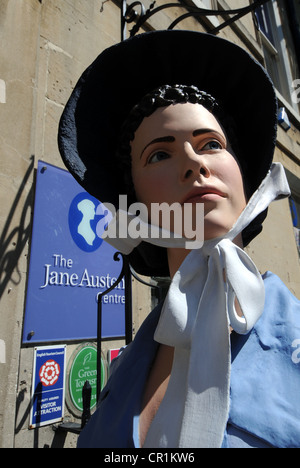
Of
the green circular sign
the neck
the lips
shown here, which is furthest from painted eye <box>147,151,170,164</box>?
the green circular sign

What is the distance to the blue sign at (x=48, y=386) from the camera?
6.29 ft

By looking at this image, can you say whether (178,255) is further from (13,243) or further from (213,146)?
(13,243)

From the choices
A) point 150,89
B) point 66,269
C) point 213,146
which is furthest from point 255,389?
point 66,269

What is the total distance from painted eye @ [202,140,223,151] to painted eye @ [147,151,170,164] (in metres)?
0.15

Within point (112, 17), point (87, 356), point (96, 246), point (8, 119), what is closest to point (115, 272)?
point (96, 246)

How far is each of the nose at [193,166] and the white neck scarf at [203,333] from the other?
0.67 feet

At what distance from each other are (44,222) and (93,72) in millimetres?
1155

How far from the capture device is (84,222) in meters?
2.48

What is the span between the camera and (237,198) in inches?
44.9

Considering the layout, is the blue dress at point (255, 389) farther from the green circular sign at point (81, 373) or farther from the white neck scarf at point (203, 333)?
the green circular sign at point (81, 373)

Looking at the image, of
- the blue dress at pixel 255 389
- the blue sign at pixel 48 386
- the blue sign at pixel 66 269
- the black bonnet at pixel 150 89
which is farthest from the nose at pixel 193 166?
the blue sign at pixel 48 386

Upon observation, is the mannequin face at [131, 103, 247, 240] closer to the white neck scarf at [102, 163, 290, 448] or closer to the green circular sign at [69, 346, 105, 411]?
the white neck scarf at [102, 163, 290, 448]

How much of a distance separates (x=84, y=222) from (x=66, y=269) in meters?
0.42
